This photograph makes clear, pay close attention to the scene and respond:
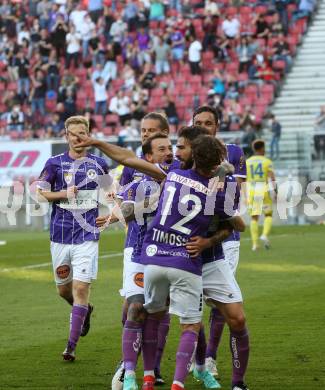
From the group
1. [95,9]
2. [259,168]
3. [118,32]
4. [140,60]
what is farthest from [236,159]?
[95,9]

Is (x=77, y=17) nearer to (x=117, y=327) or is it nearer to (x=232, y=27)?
(x=232, y=27)

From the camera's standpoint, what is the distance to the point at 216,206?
7.53m

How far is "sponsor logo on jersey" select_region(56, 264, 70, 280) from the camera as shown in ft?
34.0

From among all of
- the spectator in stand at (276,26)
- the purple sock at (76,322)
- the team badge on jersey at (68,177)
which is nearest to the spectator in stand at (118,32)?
the spectator in stand at (276,26)

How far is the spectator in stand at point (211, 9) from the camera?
34.8 meters

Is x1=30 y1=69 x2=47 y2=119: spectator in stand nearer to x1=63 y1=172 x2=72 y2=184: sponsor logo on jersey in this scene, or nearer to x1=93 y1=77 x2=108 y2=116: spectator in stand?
x1=93 y1=77 x2=108 y2=116: spectator in stand

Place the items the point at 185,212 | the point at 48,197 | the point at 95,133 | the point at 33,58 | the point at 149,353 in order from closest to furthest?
the point at 185,212, the point at 149,353, the point at 48,197, the point at 95,133, the point at 33,58

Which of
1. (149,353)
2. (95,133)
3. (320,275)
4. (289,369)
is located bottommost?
(95,133)

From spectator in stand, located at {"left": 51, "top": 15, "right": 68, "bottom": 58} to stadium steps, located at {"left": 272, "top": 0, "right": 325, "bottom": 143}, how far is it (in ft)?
26.2

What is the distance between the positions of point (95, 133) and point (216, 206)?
979 inches

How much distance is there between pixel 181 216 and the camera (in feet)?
24.5

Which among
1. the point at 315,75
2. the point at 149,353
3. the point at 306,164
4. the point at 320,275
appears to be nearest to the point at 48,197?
the point at 149,353

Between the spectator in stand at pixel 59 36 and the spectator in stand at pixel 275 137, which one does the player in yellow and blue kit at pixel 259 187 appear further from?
the spectator in stand at pixel 59 36

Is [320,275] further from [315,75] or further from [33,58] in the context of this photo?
[33,58]
